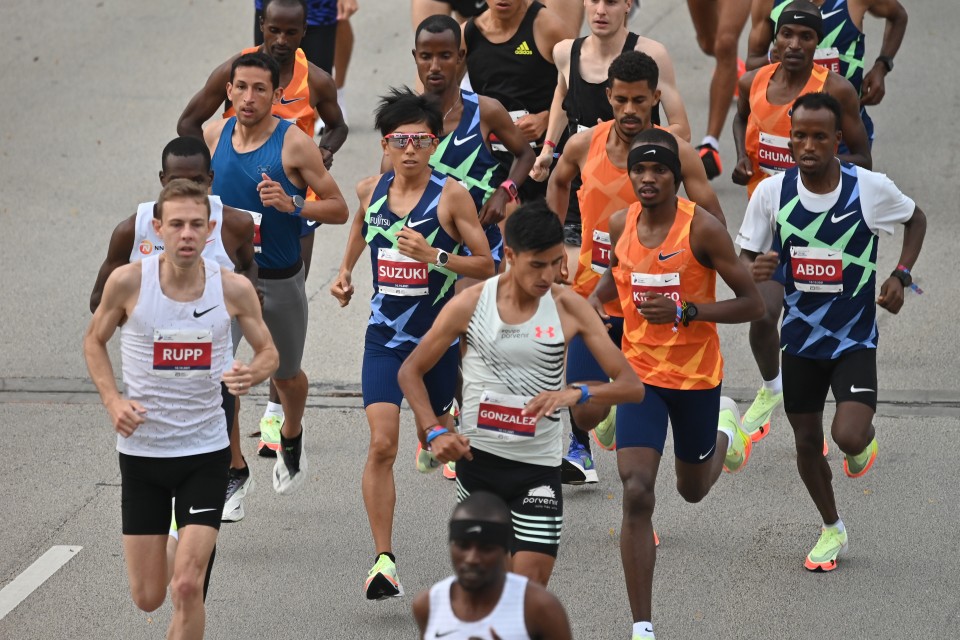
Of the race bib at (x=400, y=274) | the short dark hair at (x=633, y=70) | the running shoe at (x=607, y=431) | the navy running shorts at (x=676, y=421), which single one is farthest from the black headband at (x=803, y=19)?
the race bib at (x=400, y=274)

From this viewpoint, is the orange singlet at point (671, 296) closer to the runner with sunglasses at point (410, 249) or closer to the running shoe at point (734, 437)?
the runner with sunglasses at point (410, 249)

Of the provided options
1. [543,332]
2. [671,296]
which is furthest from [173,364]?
[671,296]

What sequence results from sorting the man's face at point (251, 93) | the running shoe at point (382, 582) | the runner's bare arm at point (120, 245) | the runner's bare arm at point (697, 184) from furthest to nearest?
the man's face at point (251, 93), the runner's bare arm at point (697, 184), the runner's bare arm at point (120, 245), the running shoe at point (382, 582)

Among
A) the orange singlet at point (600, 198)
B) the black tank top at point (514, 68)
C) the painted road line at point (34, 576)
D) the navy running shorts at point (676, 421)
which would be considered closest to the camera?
the navy running shorts at point (676, 421)

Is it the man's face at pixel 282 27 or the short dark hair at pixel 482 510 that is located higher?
the man's face at pixel 282 27

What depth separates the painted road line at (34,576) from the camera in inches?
270

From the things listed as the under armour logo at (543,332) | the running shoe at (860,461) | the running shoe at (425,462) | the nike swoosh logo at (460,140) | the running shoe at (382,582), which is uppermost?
the nike swoosh logo at (460,140)

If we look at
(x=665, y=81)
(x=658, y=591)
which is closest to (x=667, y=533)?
(x=658, y=591)

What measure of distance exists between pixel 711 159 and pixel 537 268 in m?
6.66

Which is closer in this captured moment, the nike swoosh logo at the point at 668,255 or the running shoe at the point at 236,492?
the nike swoosh logo at the point at 668,255

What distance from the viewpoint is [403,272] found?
7160 millimetres

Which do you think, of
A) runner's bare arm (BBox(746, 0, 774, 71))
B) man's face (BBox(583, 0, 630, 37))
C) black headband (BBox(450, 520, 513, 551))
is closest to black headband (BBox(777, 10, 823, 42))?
man's face (BBox(583, 0, 630, 37))

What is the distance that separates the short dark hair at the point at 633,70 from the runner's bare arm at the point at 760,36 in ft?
8.57

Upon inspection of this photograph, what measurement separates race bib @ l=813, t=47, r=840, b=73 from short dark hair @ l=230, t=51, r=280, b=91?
406 centimetres
